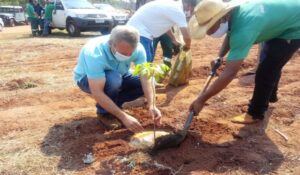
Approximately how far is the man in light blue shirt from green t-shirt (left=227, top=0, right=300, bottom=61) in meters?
0.82

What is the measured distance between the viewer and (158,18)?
15.0 ft

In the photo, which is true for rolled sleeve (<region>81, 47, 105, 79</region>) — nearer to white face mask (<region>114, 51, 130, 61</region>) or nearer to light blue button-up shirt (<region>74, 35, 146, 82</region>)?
light blue button-up shirt (<region>74, 35, 146, 82</region>)

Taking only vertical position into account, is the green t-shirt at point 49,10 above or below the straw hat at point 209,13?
below

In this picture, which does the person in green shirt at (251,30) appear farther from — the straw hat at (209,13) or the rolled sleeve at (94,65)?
the rolled sleeve at (94,65)

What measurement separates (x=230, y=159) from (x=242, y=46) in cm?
97

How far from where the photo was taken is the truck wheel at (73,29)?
13.4 metres

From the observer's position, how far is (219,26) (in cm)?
326

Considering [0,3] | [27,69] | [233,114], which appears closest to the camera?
[233,114]

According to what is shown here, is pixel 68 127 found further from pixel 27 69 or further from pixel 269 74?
pixel 27 69

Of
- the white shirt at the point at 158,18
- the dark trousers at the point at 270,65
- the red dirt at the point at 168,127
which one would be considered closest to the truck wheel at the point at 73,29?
the red dirt at the point at 168,127

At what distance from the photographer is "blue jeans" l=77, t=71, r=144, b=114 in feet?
12.1

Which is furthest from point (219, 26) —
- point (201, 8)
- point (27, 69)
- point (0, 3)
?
point (0, 3)

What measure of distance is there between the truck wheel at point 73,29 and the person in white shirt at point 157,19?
358 inches

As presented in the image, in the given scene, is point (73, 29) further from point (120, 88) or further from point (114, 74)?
point (114, 74)
